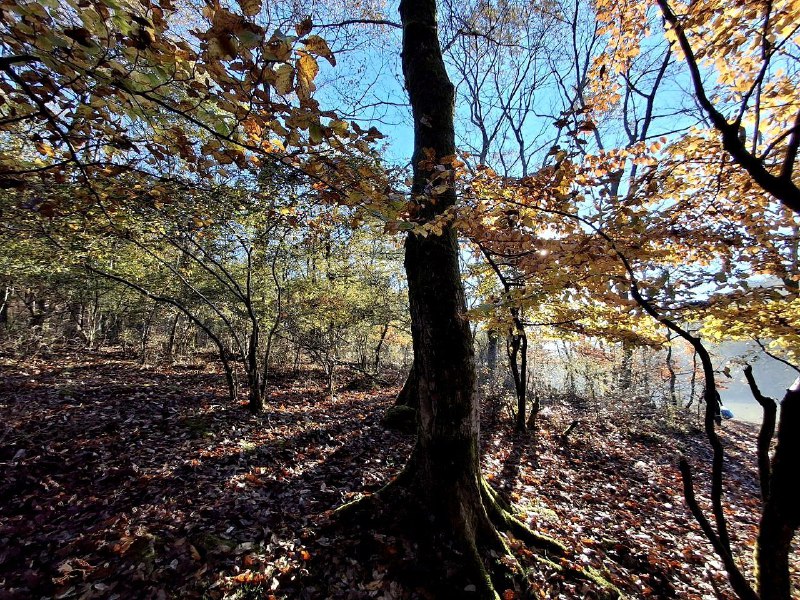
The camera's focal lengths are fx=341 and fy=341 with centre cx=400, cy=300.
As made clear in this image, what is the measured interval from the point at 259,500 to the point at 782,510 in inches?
201

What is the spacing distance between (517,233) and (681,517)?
18.1ft

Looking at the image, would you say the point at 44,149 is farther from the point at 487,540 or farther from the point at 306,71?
the point at 487,540

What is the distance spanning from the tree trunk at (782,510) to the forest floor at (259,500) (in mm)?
1534

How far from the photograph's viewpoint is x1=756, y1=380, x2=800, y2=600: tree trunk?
2.16 metres

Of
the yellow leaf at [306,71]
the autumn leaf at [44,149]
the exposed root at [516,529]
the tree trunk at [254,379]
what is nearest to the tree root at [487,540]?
the exposed root at [516,529]

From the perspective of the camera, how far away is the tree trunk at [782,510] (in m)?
2.16

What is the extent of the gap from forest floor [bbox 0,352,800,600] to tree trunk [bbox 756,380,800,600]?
1.53 metres

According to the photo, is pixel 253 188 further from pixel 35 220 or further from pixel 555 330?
pixel 555 330

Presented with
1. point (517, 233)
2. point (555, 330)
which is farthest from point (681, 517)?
point (517, 233)

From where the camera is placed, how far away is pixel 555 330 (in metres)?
8.60

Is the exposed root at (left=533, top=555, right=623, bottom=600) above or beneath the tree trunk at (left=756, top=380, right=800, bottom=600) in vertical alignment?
beneath

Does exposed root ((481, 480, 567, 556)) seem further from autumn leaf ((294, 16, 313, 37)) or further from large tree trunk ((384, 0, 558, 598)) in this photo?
autumn leaf ((294, 16, 313, 37))

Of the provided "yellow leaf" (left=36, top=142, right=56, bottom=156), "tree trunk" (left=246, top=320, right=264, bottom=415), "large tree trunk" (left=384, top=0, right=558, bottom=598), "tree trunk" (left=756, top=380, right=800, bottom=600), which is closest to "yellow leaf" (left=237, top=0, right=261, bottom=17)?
"large tree trunk" (left=384, top=0, right=558, bottom=598)

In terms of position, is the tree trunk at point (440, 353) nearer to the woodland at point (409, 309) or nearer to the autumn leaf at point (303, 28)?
the woodland at point (409, 309)
